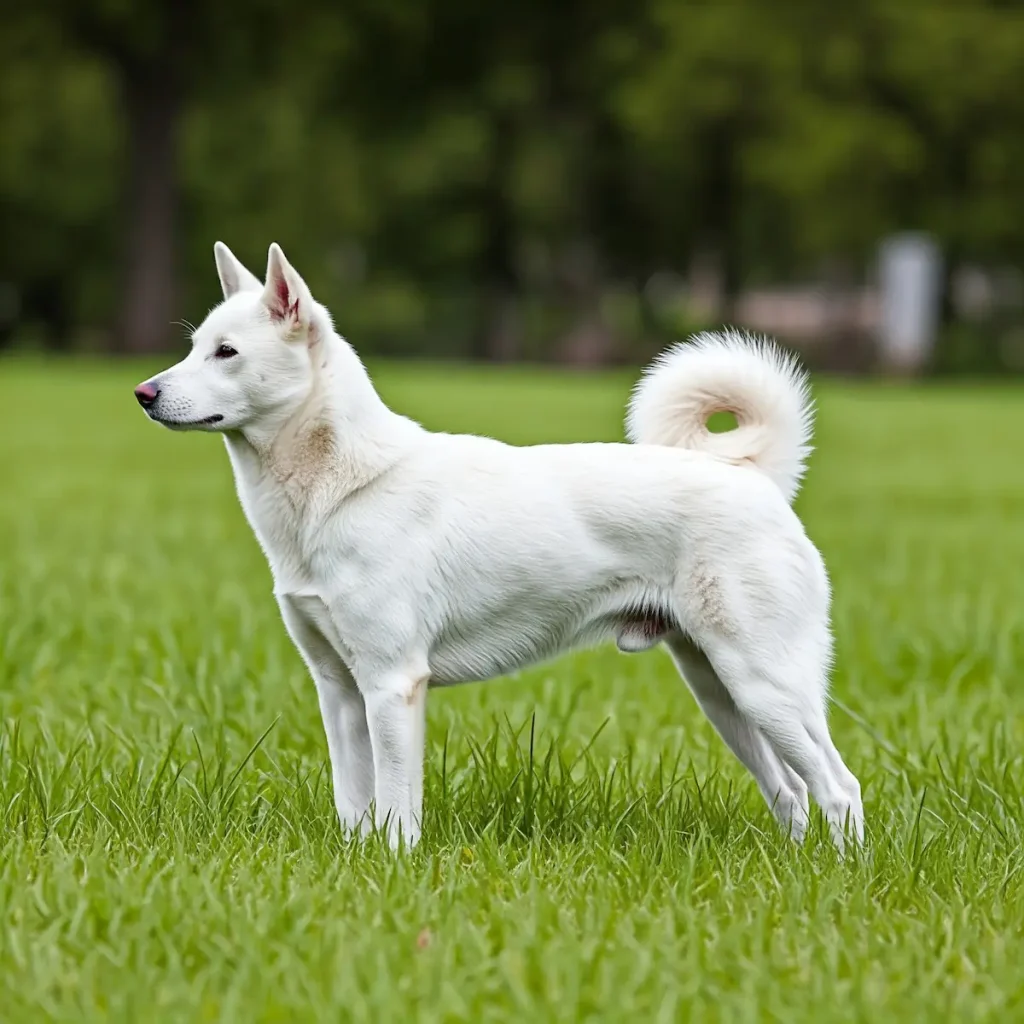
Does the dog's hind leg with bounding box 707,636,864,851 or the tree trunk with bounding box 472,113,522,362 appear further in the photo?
the tree trunk with bounding box 472,113,522,362

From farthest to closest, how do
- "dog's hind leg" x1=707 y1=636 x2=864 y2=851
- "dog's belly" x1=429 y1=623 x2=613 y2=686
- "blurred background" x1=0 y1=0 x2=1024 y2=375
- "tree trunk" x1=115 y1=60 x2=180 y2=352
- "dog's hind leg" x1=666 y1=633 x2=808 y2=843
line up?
"blurred background" x1=0 y1=0 x2=1024 y2=375, "tree trunk" x1=115 y1=60 x2=180 y2=352, "dog's hind leg" x1=666 y1=633 x2=808 y2=843, "dog's belly" x1=429 y1=623 x2=613 y2=686, "dog's hind leg" x1=707 y1=636 x2=864 y2=851

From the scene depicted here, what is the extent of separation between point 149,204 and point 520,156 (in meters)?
10.9

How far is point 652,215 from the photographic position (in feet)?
158

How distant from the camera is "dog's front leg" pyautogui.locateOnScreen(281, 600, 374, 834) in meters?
4.00

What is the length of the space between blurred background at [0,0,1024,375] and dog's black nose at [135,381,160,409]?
91.7ft

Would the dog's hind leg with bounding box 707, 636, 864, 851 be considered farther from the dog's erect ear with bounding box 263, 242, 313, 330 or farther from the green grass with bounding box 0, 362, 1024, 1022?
Answer: the dog's erect ear with bounding box 263, 242, 313, 330

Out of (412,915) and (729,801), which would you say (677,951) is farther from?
(729,801)

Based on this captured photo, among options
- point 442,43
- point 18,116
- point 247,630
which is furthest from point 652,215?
point 247,630

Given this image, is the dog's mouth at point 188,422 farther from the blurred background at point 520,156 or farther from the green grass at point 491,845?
the blurred background at point 520,156

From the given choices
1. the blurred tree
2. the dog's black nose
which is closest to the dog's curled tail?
the dog's black nose

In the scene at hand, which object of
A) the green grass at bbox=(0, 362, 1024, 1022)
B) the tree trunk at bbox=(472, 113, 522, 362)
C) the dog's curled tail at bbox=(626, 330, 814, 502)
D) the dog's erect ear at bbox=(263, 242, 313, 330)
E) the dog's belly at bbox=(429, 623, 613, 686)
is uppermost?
the dog's erect ear at bbox=(263, 242, 313, 330)

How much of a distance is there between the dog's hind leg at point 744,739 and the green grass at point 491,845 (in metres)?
0.09

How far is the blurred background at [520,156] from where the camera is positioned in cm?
3322

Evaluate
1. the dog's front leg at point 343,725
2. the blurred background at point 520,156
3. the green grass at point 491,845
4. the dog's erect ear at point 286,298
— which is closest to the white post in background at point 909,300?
the blurred background at point 520,156
